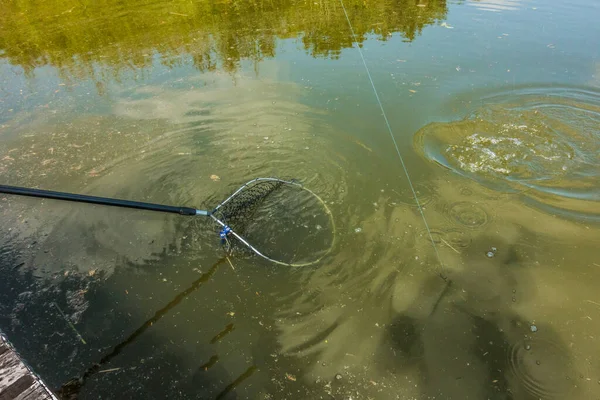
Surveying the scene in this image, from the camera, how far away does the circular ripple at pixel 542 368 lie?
2785 mm

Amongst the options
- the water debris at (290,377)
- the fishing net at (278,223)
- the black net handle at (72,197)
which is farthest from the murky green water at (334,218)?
the black net handle at (72,197)

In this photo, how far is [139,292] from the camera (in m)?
3.59

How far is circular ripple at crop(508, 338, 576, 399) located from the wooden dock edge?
321 centimetres

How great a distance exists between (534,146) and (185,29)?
333 inches

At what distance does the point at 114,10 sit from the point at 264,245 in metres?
10.7

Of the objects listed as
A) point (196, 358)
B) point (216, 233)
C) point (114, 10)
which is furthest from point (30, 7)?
point (196, 358)

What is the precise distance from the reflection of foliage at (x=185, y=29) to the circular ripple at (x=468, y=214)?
4.83 m

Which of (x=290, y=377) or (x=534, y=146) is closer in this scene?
(x=290, y=377)

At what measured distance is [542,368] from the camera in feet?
9.51

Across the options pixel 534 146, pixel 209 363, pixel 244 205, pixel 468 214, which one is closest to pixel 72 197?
pixel 244 205

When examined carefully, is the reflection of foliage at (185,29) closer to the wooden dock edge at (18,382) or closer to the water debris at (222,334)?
the water debris at (222,334)

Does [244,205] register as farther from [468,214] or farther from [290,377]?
[468,214]

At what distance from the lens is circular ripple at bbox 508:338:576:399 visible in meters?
2.79

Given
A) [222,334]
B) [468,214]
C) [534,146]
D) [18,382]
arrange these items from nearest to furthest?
[18,382], [222,334], [468,214], [534,146]
